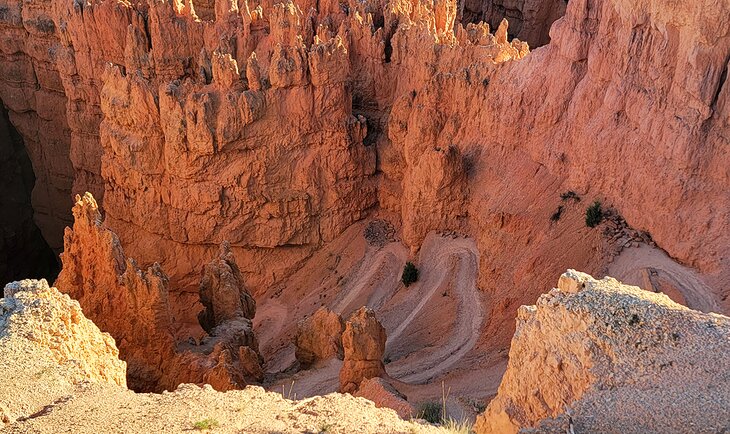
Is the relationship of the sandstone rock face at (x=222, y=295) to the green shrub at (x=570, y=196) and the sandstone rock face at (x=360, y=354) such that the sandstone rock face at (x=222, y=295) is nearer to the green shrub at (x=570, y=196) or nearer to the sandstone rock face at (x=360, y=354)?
the sandstone rock face at (x=360, y=354)

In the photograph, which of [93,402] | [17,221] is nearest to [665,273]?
[93,402]

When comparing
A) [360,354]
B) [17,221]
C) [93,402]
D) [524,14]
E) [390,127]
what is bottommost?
[17,221]

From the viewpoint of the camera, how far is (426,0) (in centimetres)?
3294

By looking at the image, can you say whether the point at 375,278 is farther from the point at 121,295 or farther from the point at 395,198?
the point at 121,295

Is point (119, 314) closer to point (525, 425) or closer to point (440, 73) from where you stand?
point (525, 425)

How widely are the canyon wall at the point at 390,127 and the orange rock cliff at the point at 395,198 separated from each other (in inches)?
3.6

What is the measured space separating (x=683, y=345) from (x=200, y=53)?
25.6m

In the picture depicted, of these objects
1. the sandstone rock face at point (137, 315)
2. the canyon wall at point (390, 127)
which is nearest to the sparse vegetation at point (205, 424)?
the sandstone rock face at point (137, 315)

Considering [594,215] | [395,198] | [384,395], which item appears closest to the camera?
[384,395]

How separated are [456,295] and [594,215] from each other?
584 centimetres

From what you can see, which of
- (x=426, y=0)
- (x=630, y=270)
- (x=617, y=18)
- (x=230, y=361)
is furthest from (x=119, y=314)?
(x=426, y=0)

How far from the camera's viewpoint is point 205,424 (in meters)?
10.6

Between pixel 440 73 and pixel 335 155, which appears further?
pixel 335 155

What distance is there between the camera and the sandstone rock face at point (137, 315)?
19.2 meters
